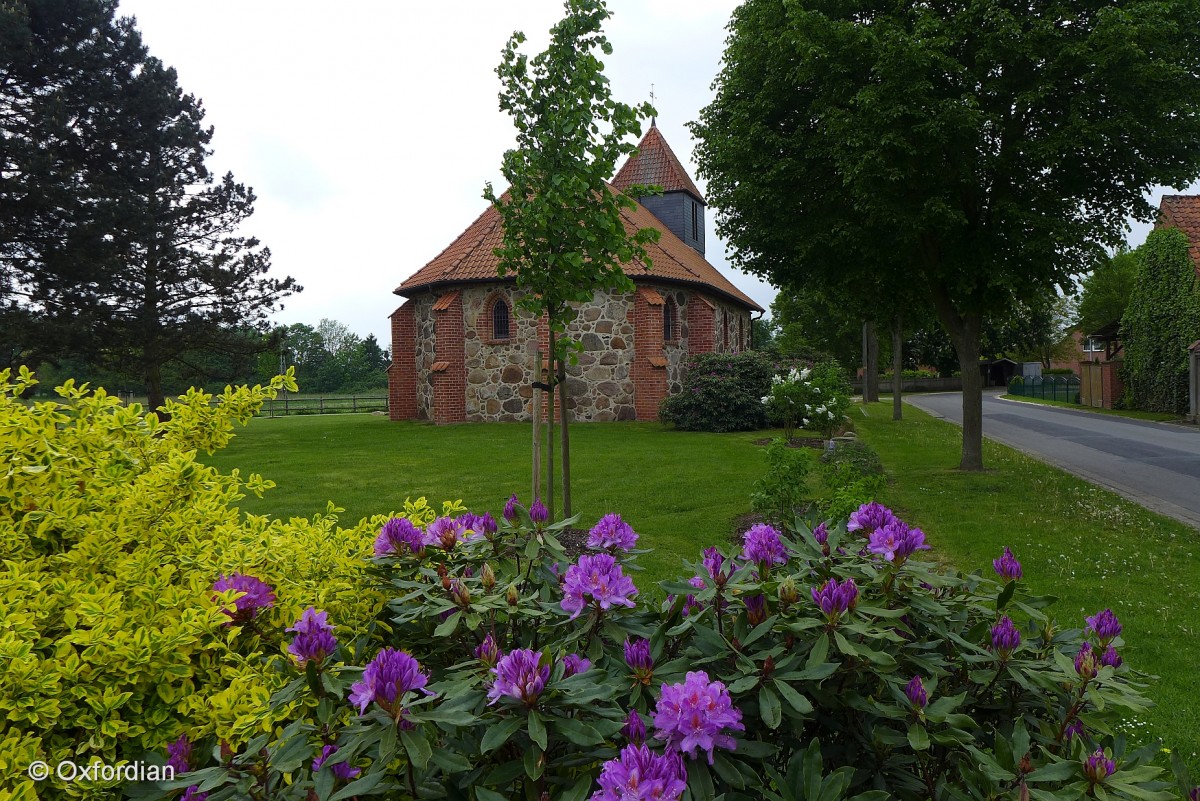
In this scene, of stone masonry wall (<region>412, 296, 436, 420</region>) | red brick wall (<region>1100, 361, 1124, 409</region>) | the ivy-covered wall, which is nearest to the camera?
stone masonry wall (<region>412, 296, 436, 420</region>)

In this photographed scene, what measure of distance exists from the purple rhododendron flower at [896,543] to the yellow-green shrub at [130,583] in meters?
1.50

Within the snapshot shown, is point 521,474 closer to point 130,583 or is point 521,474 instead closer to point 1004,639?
point 130,583

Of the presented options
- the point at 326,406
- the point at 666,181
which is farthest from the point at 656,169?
the point at 326,406

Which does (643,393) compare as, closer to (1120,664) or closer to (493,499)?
(493,499)

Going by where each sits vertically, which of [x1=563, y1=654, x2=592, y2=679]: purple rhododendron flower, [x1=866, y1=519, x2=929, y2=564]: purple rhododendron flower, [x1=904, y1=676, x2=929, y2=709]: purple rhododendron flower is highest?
[x1=866, y1=519, x2=929, y2=564]: purple rhododendron flower

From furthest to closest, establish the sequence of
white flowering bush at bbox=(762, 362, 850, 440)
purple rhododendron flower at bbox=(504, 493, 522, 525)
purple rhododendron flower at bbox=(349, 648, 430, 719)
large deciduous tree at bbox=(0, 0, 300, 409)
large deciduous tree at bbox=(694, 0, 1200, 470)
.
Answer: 1. large deciduous tree at bbox=(0, 0, 300, 409)
2. white flowering bush at bbox=(762, 362, 850, 440)
3. large deciduous tree at bbox=(694, 0, 1200, 470)
4. purple rhododendron flower at bbox=(504, 493, 522, 525)
5. purple rhododendron flower at bbox=(349, 648, 430, 719)

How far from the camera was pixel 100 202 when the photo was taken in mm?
20094

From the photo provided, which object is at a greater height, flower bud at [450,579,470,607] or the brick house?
the brick house

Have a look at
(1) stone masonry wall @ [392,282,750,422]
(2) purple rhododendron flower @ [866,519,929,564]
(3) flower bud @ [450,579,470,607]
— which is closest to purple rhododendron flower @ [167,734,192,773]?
(3) flower bud @ [450,579,470,607]

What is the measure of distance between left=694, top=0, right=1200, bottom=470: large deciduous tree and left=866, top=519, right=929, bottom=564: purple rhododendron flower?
847 centimetres

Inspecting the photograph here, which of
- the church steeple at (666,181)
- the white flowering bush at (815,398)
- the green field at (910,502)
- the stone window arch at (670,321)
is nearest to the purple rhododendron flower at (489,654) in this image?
the green field at (910,502)

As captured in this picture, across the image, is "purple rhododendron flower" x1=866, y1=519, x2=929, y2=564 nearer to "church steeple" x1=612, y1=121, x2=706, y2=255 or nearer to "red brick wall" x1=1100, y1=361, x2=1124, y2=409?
"church steeple" x1=612, y1=121, x2=706, y2=255

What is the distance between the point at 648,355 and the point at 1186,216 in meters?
22.7

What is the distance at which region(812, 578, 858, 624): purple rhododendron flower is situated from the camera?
166 cm
